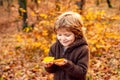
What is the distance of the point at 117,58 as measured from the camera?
916 centimetres

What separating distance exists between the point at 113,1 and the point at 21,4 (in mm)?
22637

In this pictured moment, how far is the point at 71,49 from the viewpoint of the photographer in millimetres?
3576

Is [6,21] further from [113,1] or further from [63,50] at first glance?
[63,50]

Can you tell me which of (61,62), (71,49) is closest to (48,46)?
(71,49)

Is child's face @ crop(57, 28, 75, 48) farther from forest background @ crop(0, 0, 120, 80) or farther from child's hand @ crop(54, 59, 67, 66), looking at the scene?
forest background @ crop(0, 0, 120, 80)

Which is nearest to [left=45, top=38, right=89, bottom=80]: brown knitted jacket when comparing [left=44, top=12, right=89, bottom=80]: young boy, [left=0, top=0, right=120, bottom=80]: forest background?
[left=44, top=12, right=89, bottom=80]: young boy

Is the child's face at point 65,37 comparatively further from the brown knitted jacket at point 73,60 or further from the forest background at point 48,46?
the forest background at point 48,46

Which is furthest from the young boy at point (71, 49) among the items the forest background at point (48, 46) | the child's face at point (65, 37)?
the forest background at point (48, 46)

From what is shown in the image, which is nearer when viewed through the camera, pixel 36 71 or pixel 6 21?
pixel 36 71

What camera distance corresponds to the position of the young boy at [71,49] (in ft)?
11.3

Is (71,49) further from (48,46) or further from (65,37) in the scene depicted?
(48,46)

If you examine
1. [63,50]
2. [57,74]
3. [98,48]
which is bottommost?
[98,48]

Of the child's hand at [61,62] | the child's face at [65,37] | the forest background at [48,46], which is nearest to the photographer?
the child's hand at [61,62]

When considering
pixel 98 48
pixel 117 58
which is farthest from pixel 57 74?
→ pixel 98 48
